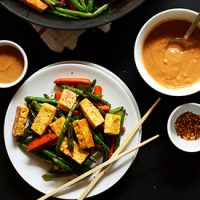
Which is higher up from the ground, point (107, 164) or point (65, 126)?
point (65, 126)

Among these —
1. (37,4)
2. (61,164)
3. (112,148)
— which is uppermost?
(37,4)

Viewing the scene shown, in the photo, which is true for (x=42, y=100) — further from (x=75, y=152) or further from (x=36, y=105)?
(x=75, y=152)

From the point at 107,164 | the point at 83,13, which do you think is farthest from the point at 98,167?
the point at 83,13

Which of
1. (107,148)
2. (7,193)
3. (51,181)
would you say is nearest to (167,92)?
(107,148)

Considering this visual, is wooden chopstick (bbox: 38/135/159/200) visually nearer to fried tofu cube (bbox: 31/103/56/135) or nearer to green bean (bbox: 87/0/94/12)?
fried tofu cube (bbox: 31/103/56/135)

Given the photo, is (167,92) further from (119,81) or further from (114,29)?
(114,29)

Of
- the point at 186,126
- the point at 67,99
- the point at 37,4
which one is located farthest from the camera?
the point at 186,126

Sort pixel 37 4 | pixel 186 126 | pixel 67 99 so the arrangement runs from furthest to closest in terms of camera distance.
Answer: pixel 186 126 → pixel 67 99 → pixel 37 4

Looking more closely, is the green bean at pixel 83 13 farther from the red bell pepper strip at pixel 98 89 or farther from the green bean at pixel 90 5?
the red bell pepper strip at pixel 98 89

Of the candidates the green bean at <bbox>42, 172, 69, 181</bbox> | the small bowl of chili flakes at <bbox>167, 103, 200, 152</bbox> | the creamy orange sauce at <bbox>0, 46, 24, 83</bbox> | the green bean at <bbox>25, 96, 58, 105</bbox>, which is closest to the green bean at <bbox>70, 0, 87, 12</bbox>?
the creamy orange sauce at <bbox>0, 46, 24, 83</bbox>
